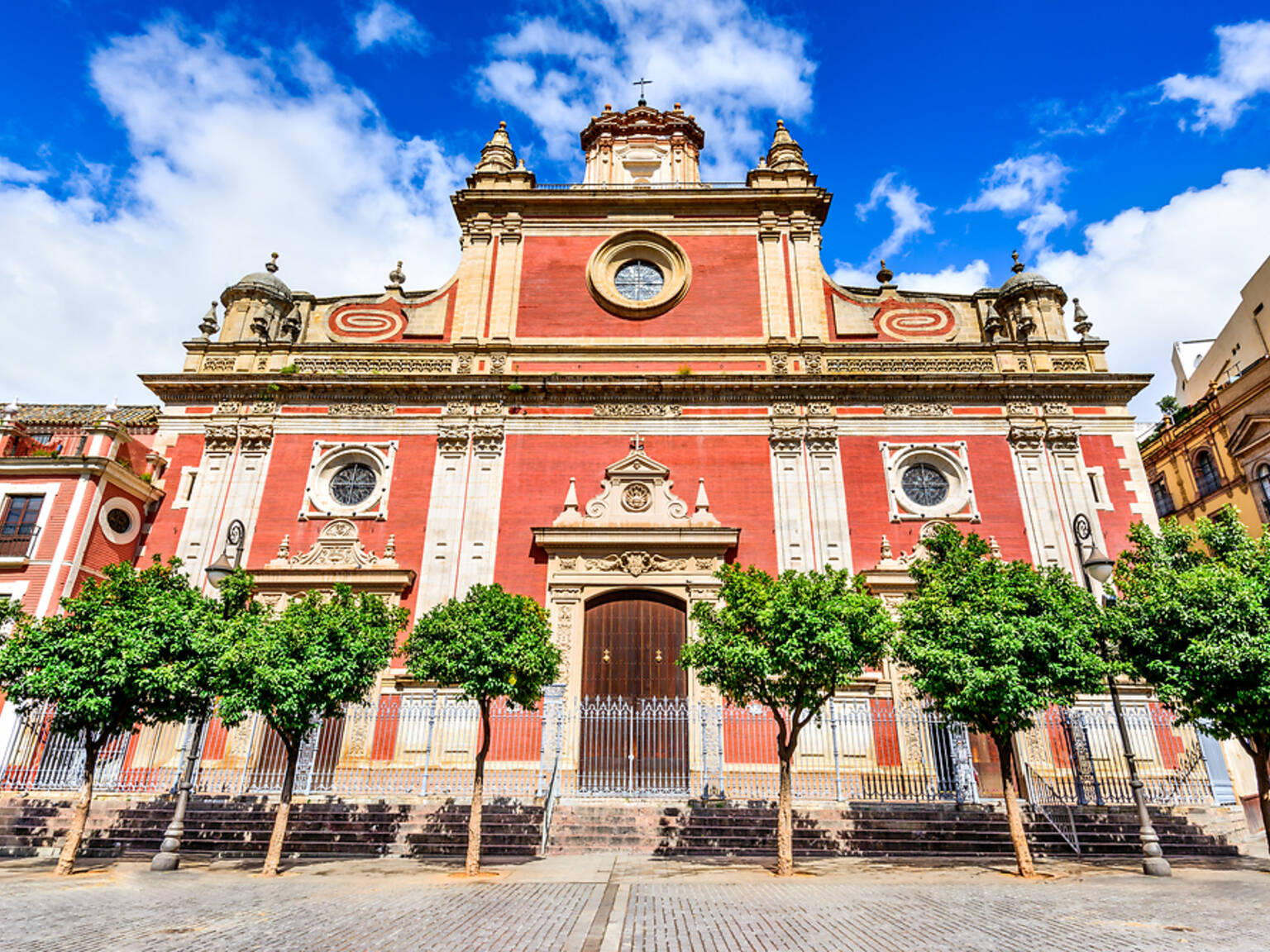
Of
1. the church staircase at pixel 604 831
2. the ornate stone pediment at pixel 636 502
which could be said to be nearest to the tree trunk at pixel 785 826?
the church staircase at pixel 604 831

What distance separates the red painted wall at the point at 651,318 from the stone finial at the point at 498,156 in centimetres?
294

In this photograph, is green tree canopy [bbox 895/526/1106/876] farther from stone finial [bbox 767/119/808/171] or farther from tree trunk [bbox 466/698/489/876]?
stone finial [bbox 767/119/808/171]

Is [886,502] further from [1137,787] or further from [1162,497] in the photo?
[1162,497]

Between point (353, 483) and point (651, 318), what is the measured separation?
31.4 ft

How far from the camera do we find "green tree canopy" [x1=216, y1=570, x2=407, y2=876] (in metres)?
11.5

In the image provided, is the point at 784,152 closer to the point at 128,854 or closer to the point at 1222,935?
the point at 1222,935

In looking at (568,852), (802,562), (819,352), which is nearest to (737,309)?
(819,352)

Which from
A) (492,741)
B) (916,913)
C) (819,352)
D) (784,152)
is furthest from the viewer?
(784,152)

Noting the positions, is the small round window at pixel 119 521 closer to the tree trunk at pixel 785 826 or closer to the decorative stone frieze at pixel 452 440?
the decorative stone frieze at pixel 452 440

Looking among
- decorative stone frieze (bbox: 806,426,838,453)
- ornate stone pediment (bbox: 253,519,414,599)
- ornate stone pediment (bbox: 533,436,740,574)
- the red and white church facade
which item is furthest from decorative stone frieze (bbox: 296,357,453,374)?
decorative stone frieze (bbox: 806,426,838,453)

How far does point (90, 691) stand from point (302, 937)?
288 inches

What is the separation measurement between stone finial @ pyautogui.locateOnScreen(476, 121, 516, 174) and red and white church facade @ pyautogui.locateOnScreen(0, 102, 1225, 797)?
3.96ft

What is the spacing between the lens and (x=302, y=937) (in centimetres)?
711

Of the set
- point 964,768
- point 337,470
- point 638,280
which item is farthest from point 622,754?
point 638,280
